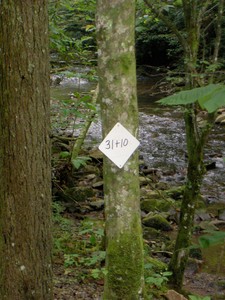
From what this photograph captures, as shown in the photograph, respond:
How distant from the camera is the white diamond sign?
258cm

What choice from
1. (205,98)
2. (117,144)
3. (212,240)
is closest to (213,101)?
(205,98)

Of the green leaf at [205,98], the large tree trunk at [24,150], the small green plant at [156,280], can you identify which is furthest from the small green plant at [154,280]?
the green leaf at [205,98]

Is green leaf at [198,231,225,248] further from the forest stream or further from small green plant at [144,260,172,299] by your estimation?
the forest stream

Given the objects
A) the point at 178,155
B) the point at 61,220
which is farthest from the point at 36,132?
the point at 178,155

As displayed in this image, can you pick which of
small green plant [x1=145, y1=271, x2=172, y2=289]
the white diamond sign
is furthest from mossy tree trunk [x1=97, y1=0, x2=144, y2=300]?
small green plant [x1=145, y1=271, x2=172, y2=289]

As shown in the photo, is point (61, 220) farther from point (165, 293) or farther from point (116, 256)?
point (116, 256)

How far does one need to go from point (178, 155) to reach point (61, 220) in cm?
561

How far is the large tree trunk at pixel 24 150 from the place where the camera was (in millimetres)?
2389

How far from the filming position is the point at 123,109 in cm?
260

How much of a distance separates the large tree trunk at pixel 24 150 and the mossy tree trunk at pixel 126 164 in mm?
340

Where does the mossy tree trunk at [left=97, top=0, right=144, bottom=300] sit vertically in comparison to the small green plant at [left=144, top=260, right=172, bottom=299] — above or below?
above

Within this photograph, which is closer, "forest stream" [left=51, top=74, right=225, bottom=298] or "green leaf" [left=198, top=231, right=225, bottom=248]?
"green leaf" [left=198, top=231, right=225, bottom=248]

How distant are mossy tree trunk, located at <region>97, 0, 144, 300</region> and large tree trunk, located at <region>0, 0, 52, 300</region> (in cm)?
34

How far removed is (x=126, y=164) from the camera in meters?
2.66
